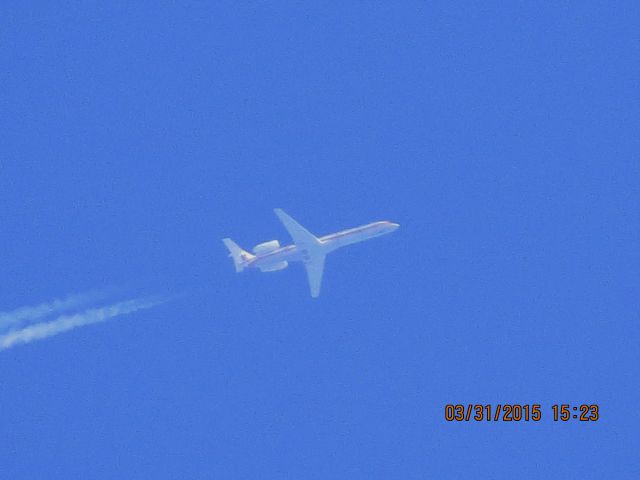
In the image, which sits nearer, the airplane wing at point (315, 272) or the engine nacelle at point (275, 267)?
the engine nacelle at point (275, 267)

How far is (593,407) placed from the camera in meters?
120

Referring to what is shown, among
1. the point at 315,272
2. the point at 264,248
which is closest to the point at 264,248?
the point at 264,248

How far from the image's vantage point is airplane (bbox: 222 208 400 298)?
12081cm

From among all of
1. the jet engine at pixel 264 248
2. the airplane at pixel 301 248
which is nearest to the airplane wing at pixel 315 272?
the airplane at pixel 301 248

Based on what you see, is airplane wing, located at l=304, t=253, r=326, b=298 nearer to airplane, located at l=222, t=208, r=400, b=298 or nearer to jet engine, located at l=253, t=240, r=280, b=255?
airplane, located at l=222, t=208, r=400, b=298

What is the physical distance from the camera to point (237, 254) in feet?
407

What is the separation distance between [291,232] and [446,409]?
2349 centimetres

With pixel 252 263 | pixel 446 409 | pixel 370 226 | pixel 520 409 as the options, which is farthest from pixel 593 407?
pixel 252 263

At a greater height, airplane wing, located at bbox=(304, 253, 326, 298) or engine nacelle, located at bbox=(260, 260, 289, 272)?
airplane wing, located at bbox=(304, 253, 326, 298)

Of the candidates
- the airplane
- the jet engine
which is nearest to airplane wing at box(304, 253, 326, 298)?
the airplane

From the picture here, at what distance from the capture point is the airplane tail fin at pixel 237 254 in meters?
123

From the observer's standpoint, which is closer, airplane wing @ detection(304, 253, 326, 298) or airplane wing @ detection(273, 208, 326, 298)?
airplane wing @ detection(273, 208, 326, 298)

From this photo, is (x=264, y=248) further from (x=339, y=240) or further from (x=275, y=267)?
(x=339, y=240)

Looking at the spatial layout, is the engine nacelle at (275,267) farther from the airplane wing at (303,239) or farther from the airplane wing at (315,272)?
the airplane wing at (315,272)
